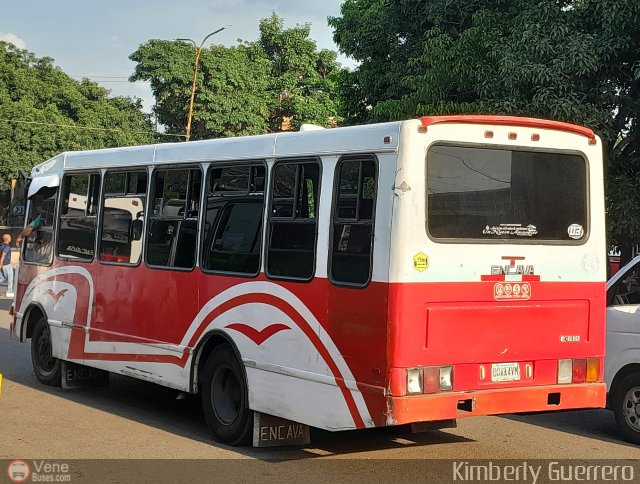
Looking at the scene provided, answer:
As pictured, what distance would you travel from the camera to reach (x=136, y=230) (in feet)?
33.8

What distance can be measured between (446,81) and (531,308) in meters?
11.6

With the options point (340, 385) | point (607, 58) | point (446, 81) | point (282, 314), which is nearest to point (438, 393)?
point (340, 385)

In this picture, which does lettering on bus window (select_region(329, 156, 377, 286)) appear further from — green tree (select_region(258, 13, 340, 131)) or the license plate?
green tree (select_region(258, 13, 340, 131))

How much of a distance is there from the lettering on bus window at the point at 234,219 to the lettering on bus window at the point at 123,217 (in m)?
1.32

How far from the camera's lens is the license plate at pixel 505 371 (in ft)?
24.9

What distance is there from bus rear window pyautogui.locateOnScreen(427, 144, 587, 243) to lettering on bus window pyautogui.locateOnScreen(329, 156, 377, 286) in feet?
1.50

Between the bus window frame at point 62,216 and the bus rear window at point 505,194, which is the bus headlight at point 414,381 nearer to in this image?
the bus rear window at point 505,194

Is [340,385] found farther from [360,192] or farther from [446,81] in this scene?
[446,81]

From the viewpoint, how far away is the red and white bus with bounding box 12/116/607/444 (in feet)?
23.7

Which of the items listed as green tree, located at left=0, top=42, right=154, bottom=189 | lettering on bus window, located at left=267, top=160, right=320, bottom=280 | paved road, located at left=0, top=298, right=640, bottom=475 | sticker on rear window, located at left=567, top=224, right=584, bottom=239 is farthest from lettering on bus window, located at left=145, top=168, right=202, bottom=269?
green tree, located at left=0, top=42, right=154, bottom=189

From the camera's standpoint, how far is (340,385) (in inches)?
293

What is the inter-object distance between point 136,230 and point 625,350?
5.02 m

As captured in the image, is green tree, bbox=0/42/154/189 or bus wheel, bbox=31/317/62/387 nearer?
bus wheel, bbox=31/317/62/387

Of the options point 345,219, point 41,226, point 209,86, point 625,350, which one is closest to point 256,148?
point 345,219
